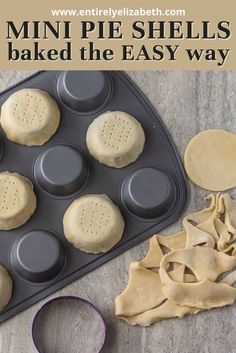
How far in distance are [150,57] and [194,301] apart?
22.0 inches

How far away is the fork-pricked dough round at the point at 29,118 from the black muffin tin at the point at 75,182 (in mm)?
18

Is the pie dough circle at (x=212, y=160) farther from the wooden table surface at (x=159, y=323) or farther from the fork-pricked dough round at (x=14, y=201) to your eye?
the fork-pricked dough round at (x=14, y=201)

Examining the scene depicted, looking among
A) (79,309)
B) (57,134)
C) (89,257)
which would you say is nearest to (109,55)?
(57,134)

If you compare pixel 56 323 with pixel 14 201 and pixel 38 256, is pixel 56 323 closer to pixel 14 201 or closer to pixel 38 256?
pixel 38 256

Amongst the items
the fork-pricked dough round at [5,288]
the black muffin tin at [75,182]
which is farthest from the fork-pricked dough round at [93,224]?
the fork-pricked dough round at [5,288]

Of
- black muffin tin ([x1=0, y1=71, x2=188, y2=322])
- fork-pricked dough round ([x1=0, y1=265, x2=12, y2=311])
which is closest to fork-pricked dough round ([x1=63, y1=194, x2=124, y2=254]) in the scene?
black muffin tin ([x1=0, y1=71, x2=188, y2=322])

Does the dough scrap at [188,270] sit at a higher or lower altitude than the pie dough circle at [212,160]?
lower

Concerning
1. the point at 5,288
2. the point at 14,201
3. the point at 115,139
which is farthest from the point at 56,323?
the point at 115,139

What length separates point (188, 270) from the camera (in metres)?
1.49

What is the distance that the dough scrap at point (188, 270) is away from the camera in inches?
57.2

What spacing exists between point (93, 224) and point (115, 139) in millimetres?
187

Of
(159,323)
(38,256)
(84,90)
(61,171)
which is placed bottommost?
(159,323)

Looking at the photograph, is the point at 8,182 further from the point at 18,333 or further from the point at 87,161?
the point at 18,333

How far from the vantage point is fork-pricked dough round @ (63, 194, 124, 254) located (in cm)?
148
